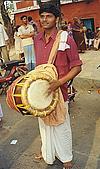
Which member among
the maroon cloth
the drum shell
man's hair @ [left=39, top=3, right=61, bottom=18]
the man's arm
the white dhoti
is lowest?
the white dhoti

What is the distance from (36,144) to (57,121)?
124 centimetres

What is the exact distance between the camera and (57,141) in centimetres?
369

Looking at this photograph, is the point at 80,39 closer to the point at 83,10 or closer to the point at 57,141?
the point at 83,10

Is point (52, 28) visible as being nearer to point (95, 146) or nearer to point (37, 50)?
point (37, 50)

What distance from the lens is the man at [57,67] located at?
3311mm

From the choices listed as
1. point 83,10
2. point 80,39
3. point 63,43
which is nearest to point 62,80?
point 63,43

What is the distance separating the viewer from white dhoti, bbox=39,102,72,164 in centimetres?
364

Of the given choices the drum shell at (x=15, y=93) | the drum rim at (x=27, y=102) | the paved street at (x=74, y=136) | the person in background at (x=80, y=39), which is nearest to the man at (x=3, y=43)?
the person in background at (x=80, y=39)

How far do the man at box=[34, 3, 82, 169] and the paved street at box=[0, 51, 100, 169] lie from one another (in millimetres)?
292

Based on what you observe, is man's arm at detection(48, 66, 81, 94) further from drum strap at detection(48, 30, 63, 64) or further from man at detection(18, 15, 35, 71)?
man at detection(18, 15, 35, 71)

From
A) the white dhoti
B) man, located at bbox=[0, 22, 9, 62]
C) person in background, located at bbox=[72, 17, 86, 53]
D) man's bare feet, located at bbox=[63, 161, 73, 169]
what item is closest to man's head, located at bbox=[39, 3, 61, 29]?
the white dhoti

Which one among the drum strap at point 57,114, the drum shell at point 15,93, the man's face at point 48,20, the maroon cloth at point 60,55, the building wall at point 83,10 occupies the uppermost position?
the man's face at point 48,20

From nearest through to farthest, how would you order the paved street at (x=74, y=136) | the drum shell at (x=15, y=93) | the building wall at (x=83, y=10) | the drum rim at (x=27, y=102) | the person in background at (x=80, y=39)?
the drum rim at (x=27, y=102) < the drum shell at (x=15, y=93) < the paved street at (x=74, y=136) < the person in background at (x=80, y=39) < the building wall at (x=83, y=10)

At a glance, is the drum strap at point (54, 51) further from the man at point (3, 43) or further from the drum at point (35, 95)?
the man at point (3, 43)
